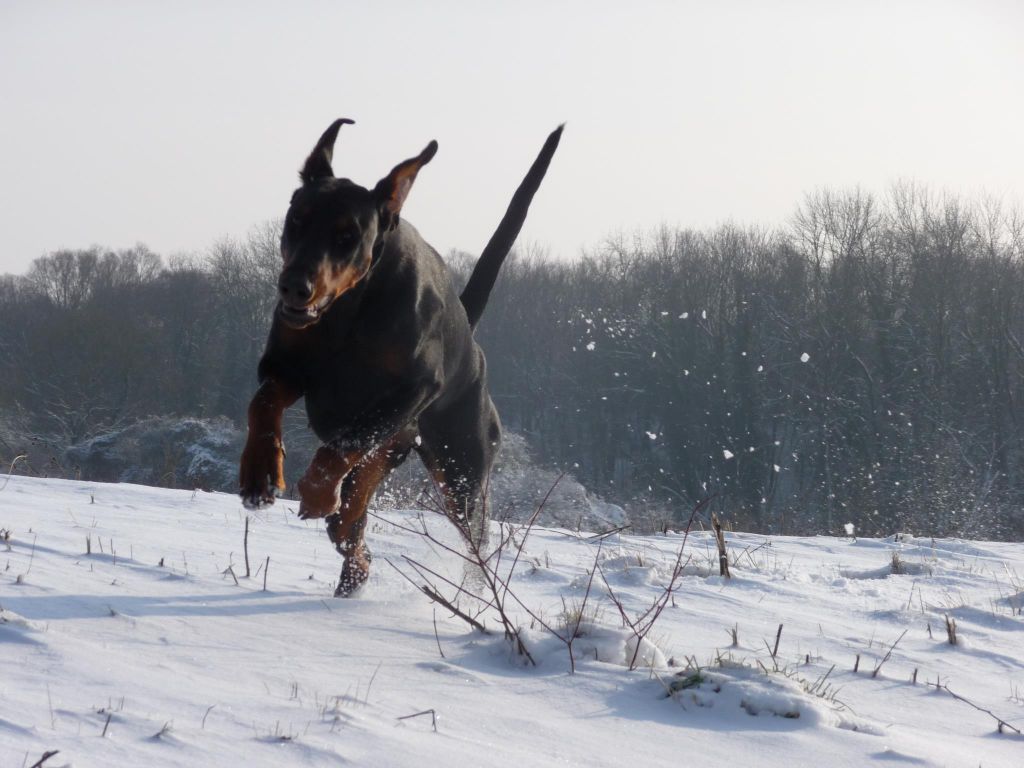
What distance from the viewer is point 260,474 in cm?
326

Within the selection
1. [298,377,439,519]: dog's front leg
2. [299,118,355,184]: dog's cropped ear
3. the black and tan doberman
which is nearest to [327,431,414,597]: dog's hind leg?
the black and tan doberman

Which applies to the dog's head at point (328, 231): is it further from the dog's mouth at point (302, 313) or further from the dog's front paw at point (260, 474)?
the dog's front paw at point (260, 474)

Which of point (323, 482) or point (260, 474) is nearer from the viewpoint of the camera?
point (260, 474)

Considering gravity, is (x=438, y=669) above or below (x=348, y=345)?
below

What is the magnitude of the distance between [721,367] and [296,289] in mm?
35316

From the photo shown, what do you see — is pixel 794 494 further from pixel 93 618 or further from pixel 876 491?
pixel 93 618

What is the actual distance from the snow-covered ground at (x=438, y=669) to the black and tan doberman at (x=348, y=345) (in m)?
0.34

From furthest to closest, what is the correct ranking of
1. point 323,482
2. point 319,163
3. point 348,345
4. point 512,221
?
1. point 512,221
2. point 319,163
3. point 348,345
4. point 323,482

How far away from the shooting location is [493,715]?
2141mm

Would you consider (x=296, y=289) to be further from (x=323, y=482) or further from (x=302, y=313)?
(x=323, y=482)

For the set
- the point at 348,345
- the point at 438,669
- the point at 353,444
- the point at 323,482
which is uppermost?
the point at 348,345

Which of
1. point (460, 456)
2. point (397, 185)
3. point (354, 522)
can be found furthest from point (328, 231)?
point (460, 456)

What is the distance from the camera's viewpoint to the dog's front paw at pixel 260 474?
3.24 m

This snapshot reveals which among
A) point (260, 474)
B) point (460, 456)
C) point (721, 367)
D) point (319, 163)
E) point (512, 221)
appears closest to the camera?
point (260, 474)
